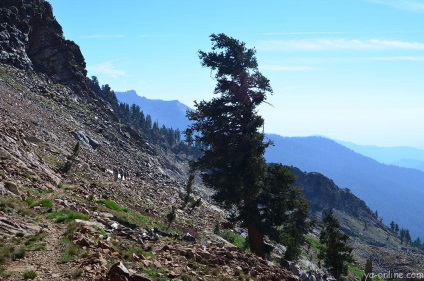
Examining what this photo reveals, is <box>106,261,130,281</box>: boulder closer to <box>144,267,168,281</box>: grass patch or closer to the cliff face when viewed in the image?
<box>144,267,168,281</box>: grass patch

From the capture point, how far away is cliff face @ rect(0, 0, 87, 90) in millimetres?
77938

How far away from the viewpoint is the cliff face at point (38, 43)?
7794 centimetres

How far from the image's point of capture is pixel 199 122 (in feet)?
85.4

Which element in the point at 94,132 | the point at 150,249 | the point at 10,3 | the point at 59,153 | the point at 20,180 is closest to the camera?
the point at 150,249

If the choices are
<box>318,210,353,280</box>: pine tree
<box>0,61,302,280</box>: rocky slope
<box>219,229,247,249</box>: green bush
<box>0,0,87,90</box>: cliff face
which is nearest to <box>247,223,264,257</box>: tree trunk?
<box>0,61,302,280</box>: rocky slope

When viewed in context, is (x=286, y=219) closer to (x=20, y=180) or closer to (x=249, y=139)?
(x=249, y=139)

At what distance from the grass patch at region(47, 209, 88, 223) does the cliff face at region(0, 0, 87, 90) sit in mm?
68676

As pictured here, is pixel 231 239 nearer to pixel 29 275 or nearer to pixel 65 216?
pixel 65 216

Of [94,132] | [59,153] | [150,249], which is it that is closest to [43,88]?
[94,132]

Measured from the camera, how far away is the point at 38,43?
87.9 m

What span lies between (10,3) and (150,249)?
89175 mm

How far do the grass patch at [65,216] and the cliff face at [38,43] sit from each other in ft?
225

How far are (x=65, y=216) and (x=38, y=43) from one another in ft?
278

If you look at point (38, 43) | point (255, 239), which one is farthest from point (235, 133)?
point (38, 43)
